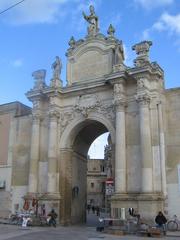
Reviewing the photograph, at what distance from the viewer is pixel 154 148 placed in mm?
19688

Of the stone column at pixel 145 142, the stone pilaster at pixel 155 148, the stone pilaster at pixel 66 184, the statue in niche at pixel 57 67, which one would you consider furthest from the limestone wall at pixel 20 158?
the stone pilaster at pixel 155 148

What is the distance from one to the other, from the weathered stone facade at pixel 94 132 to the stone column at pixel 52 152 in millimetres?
64

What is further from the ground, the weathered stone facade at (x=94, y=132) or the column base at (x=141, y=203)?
the weathered stone facade at (x=94, y=132)

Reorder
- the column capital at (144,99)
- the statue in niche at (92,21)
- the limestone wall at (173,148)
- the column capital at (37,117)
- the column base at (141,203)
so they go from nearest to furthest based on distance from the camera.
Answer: the column base at (141,203) → the limestone wall at (173,148) → the column capital at (144,99) → the column capital at (37,117) → the statue in niche at (92,21)

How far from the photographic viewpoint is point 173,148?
64.5ft

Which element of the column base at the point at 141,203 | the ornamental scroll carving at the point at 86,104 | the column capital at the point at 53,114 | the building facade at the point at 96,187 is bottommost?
the column base at the point at 141,203

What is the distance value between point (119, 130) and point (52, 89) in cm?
608

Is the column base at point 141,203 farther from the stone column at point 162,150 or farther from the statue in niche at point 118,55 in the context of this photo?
the statue in niche at point 118,55

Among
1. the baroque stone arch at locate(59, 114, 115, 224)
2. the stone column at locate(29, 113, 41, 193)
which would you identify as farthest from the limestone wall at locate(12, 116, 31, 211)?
the baroque stone arch at locate(59, 114, 115, 224)

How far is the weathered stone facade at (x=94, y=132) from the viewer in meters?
19.4

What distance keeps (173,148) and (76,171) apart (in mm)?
7974

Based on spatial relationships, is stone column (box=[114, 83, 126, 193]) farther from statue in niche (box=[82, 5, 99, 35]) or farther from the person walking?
statue in niche (box=[82, 5, 99, 35])

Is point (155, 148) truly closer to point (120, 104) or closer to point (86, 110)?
point (120, 104)

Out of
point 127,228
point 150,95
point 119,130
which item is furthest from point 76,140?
point 127,228
